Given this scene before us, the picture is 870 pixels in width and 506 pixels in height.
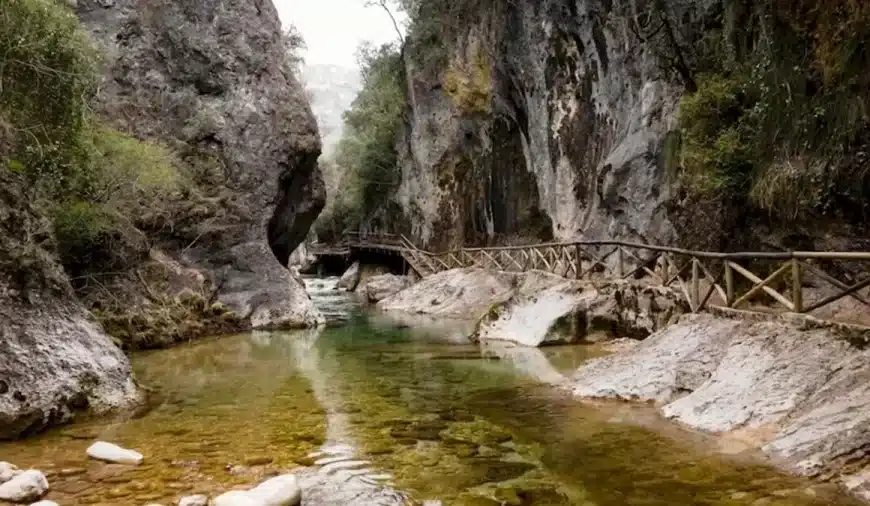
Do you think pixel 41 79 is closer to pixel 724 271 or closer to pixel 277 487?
pixel 277 487

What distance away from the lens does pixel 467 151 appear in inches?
1277

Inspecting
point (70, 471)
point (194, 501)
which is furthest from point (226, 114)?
point (194, 501)

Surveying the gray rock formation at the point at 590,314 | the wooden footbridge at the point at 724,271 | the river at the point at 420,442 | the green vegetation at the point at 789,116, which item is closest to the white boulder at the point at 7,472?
the river at the point at 420,442

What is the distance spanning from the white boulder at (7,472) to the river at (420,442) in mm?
287

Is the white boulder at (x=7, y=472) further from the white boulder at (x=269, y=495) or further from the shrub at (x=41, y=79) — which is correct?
the shrub at (x=41, y=79)

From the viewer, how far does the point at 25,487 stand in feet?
17.0

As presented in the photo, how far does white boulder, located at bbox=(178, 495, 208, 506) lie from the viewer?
16.1ft

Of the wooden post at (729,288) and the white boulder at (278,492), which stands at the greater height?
the wooden post at (729,288)

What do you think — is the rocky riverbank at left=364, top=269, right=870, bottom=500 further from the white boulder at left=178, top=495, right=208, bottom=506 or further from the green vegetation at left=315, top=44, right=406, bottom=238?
the green vegetation at left=315, top=44, right=406, bottom=238

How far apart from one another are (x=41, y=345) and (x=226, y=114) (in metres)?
17.1

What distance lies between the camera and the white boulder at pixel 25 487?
5070 mm

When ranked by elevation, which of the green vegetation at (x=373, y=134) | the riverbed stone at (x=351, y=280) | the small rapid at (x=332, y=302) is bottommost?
the small rapid at (x=332, y=302)

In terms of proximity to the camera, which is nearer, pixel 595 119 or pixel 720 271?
pixel 720 271

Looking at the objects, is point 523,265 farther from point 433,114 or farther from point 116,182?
point 433,114
